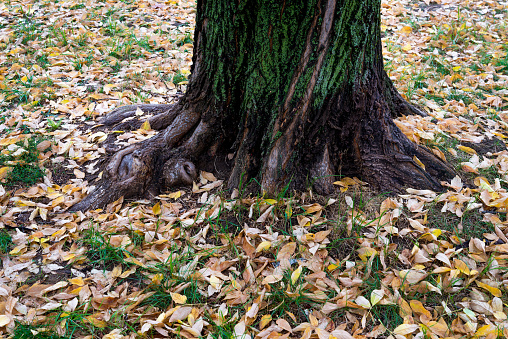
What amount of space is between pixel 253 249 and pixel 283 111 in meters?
0.89

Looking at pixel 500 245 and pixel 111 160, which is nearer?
pixel 500 245

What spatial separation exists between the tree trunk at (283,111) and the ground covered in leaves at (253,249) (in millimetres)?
152

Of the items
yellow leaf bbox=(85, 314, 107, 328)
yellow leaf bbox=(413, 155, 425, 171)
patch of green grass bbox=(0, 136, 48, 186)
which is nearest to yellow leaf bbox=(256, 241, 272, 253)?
yellow leaf bbox=(85, 314, 107, 328)

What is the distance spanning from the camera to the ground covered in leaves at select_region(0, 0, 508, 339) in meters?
1.88

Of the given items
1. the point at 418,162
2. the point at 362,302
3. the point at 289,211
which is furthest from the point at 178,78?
the point at 362,302

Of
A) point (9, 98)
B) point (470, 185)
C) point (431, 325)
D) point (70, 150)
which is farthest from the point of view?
point (9, 98)

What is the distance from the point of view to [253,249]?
87.9 inches

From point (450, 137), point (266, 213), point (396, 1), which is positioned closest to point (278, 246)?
point (266, 213)

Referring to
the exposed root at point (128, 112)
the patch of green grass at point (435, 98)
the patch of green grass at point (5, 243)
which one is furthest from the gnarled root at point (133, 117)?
the patch of green grass at point (435, 98)

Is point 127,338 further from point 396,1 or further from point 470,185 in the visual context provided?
point 396,1

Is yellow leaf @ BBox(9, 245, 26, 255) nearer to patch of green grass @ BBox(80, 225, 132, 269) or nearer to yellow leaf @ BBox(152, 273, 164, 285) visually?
patch of green grass @ BBox(80, 225, 132, 269)

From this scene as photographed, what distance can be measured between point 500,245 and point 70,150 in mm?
3318

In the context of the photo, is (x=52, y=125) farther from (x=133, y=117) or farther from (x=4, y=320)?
(x=4, y=320)

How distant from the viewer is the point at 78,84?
14.1 ft
